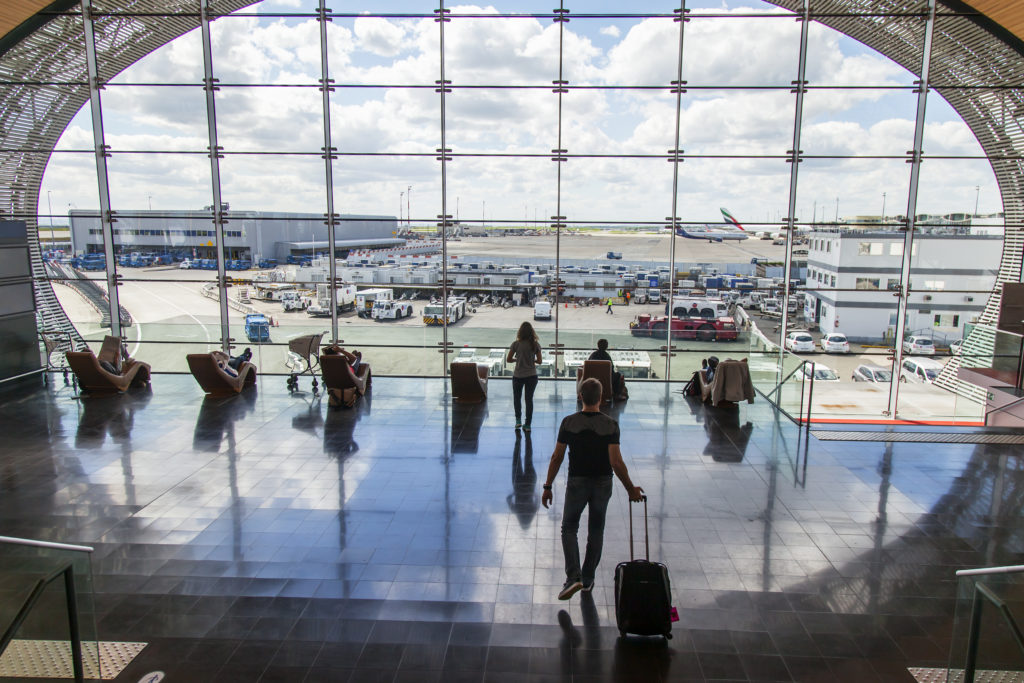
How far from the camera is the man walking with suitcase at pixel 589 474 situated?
352cm

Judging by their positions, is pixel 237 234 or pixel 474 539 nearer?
pixel 474 539

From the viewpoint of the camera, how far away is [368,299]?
9.62 meters

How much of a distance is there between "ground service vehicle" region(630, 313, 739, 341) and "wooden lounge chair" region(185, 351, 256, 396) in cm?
531

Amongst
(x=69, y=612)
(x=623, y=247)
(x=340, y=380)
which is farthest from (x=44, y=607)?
(x=623, y=247)

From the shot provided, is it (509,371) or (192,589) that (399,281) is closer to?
(509,371)

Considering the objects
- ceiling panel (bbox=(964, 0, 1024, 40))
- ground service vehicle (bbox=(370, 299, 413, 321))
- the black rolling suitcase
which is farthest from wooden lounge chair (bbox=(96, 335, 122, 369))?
ceiling panel (bbox=(964, 0, 1024, 40))

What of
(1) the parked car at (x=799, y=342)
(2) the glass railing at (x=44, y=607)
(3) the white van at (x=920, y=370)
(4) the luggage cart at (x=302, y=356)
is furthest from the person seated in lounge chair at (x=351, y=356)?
(3) the white van at (x=920, y=370)

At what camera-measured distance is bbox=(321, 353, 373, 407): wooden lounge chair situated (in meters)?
7.25

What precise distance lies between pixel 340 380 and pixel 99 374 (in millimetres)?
2969

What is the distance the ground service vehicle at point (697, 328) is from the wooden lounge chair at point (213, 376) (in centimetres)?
531

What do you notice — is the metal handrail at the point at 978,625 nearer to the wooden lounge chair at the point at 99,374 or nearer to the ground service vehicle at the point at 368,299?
the ground service vehicle at the point at 368,299

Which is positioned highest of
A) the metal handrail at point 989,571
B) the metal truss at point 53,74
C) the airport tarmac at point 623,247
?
the metal truss at point 53,74

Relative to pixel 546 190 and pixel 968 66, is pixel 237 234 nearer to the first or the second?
pixel 546 190

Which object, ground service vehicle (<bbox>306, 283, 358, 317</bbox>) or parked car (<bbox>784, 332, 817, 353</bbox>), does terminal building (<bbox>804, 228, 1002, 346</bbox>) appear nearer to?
parked car (<bbox>784, 332, 817, 353</bbox>)
